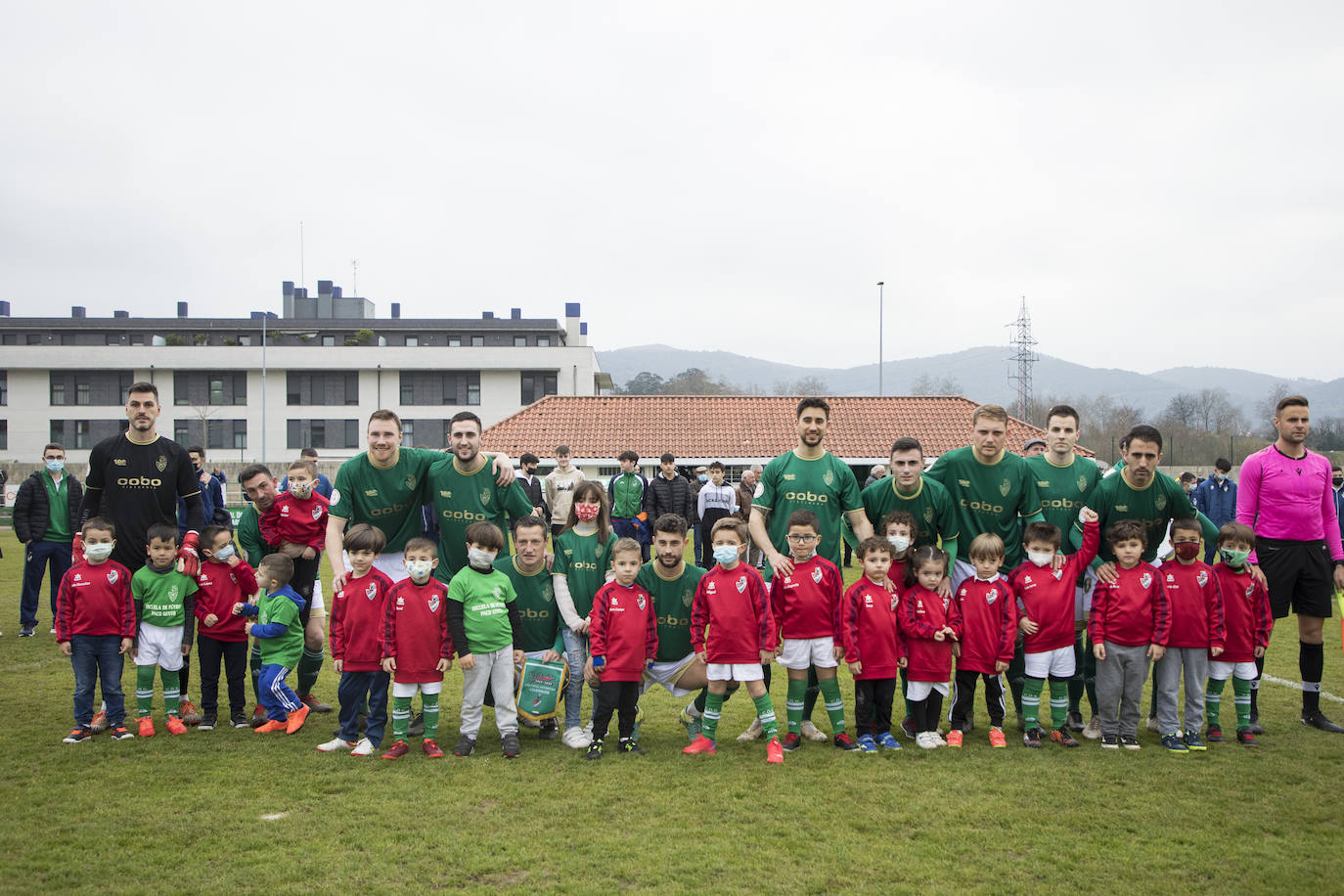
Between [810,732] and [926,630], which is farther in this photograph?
[810,732]

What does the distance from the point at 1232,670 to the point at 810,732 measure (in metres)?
2.91

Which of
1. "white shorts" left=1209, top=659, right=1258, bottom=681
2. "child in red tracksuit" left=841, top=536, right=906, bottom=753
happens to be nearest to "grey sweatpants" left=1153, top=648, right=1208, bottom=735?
"white shorts" left=1209, top=659, right=1258, bottom=681

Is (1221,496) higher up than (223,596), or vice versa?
(1221,496)

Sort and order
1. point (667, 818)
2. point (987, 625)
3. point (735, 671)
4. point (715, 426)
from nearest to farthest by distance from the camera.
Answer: point (667, 818)
point (735, 671)
point (987, 625)
point (715, 426)

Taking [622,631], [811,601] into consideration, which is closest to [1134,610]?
[811,601]

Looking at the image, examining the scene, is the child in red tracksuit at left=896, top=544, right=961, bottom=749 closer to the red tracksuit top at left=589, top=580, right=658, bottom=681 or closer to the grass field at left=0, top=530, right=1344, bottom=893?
the grass field at left=0, top=530, right=1344, bottom=893

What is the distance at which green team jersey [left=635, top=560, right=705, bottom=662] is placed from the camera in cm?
638

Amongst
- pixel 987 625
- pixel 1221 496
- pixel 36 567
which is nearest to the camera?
pixel 987 625

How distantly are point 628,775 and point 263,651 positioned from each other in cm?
302

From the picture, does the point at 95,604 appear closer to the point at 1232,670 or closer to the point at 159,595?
the point at 159,595

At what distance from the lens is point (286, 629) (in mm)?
6805

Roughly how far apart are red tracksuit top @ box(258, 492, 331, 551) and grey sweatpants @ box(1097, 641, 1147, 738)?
5735 millimetres

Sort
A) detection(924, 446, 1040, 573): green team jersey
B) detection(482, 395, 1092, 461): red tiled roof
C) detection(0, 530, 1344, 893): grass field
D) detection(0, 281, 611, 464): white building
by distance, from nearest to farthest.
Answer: detection(0, 530, 1344, 893): grass field
detection(924, 446, 1040, 573): green team jersey
detection(482, 395, 1092, 461): red tiled roof
detection(0, 281, 611, 464): white building

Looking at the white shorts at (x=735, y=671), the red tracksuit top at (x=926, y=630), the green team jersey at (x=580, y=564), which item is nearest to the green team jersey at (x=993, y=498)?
the red tracksuit top at (x=926, y=630)
